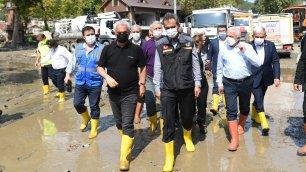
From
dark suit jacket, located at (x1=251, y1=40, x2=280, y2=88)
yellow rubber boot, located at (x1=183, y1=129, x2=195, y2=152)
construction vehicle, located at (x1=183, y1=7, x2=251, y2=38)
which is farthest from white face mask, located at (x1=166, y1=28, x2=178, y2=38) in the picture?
construction vehicle, located at (x1=183, y1=7, x2=251, y2=38)

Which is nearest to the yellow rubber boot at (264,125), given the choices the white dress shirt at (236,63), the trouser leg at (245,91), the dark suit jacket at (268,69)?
the dark suit jacket at (268,69)

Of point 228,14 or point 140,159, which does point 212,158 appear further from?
point 228,14

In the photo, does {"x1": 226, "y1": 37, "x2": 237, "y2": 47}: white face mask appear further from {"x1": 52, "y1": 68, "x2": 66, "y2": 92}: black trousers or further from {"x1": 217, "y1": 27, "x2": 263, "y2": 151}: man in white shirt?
{"x1": 52, "y1": 68, "x2": 66, "y2": 92}: black trousers

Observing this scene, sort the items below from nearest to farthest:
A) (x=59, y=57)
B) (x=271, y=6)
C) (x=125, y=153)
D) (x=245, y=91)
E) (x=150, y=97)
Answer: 1. (x=125, y=153)
2. (x=245, y=91)
3. (x=150, y=97)
4. (x=59, y=57)
5. (x=271, y=6)

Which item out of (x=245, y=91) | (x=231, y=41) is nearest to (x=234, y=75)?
(x=245, y=91)

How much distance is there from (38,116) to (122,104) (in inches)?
164

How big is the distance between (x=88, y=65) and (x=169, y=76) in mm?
2022

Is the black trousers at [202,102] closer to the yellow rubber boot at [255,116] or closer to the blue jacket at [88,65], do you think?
the yellow rubber boot at [255,116]

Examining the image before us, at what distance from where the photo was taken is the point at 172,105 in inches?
244

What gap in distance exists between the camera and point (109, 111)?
10320 mm

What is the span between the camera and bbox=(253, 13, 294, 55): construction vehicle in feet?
74.5

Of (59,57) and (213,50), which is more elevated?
(213,50)

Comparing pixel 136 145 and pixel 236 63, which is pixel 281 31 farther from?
pixel 136 145

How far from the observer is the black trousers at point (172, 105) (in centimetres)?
611
